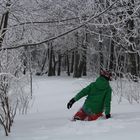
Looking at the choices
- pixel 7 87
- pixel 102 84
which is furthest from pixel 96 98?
pixel 7 87

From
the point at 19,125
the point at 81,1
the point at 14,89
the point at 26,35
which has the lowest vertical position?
the point at 19,125

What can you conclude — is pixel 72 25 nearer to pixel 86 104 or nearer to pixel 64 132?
pixel 86 104

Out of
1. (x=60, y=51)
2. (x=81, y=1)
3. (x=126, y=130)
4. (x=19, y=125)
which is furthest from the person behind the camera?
(x=60, y=51)

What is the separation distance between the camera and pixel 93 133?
19.1 feet

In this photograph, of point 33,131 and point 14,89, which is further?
point 14,89

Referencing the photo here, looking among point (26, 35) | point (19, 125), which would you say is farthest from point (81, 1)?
point (19, 125)

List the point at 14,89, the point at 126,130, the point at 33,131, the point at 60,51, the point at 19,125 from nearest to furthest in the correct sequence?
the point at 126,130 → the point at 33,131 → the point at 19,125 → the point at 14,89 → the point at 60,51

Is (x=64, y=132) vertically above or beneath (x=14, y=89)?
beneath

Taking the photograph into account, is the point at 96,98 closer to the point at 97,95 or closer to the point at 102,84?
the point at 97,95

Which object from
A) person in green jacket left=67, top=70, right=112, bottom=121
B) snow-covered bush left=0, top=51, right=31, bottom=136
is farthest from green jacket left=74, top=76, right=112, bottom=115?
snow-covered bush left=0, top=51, right=31, bottom=136

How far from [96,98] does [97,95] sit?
61 millimetres

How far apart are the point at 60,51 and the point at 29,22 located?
108 feet

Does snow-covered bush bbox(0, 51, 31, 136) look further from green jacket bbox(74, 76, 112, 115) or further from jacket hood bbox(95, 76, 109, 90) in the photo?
jacket hood bbox(95, 76, 109, 90)

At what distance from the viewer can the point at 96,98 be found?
24.7 ft
